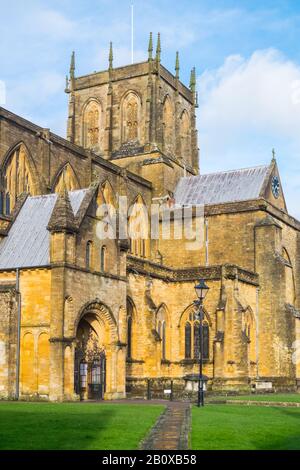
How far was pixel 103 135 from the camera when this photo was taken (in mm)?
68062

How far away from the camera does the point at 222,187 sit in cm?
6231

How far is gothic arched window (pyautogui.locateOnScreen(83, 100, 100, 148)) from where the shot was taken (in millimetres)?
68750

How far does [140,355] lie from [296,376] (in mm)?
14553

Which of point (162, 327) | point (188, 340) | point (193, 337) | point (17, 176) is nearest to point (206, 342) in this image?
point (193, 337)

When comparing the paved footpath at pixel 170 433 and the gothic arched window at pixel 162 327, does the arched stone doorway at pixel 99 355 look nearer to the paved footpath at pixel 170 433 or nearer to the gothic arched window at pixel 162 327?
the gothic arched window at pixel 162 327

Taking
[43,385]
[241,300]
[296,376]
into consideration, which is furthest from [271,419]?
[296,376]

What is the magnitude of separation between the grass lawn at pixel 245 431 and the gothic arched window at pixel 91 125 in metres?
46.6

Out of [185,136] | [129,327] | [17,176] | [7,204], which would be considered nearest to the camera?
[7,204]

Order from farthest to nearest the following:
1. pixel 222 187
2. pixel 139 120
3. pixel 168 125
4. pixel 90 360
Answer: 1. pixel 168 125
2. pixel 139 120
3. pixel 222 187
4. pixel 90 360

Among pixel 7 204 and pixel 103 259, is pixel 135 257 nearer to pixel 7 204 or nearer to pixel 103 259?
pixel 7 204

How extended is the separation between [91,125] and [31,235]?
110ft

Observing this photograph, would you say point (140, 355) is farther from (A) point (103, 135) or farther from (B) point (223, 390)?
(A) point (103, 135)

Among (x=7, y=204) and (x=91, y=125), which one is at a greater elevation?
(x=91, y=125)

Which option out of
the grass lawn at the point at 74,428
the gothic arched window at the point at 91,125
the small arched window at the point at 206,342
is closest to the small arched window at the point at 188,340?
the small arched window at the point at 206,342
